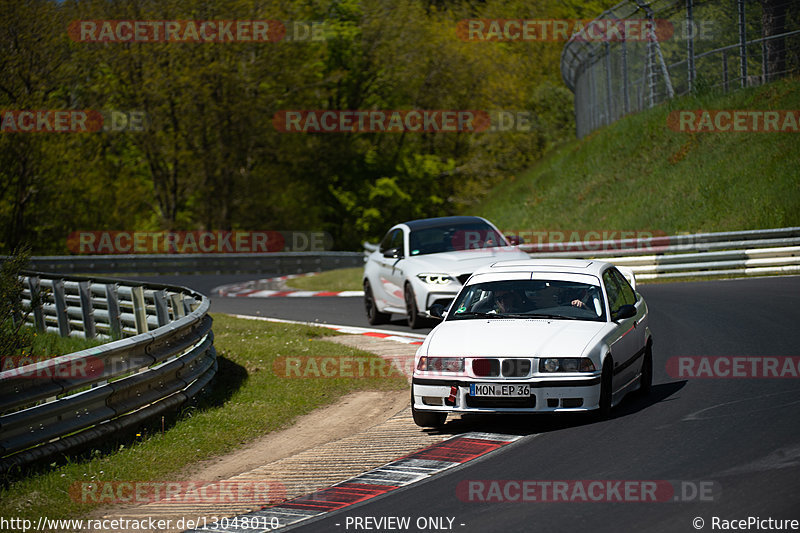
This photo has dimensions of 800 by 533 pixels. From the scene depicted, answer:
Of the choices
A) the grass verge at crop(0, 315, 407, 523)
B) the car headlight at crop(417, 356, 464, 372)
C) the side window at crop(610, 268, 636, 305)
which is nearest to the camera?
the grass verge at crop(0, 315, 407, 523)

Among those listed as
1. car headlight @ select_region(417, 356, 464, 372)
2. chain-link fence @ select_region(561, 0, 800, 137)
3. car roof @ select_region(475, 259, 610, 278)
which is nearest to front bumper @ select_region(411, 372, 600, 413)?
car headlight @ select_region(417, 356, 464, 372)

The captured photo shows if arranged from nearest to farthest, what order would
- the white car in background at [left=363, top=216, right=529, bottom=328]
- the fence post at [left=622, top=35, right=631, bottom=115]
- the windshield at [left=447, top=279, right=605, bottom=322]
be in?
the windshield at [left=447, top=279, right=605, bottom=322] < the white car in background at [left=363, top=216, right=529, bottom=328] < the fence post at [left=622, top=35, right=631, bottom=115]

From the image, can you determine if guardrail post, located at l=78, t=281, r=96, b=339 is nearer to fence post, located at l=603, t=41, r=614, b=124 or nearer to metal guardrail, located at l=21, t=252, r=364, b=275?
metal guardrail, located at l=21, t=252, r=364, b=275

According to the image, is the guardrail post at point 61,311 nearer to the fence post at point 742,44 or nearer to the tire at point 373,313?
the tire at point 373,313

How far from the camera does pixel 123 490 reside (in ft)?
26.9

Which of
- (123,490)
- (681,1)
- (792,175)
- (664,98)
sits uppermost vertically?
(681,1)

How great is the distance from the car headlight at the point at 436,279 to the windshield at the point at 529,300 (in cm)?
529

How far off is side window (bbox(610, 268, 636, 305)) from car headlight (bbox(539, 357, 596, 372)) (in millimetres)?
2126

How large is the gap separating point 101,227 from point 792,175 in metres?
29.5

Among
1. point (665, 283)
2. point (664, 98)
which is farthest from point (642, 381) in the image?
point (664, 98)

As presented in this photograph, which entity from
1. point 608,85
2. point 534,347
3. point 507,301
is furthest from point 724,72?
point 534,347

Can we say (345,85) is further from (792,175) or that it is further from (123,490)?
(123,490)

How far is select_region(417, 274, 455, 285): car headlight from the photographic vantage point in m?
16.1

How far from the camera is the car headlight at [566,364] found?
8938 mm
